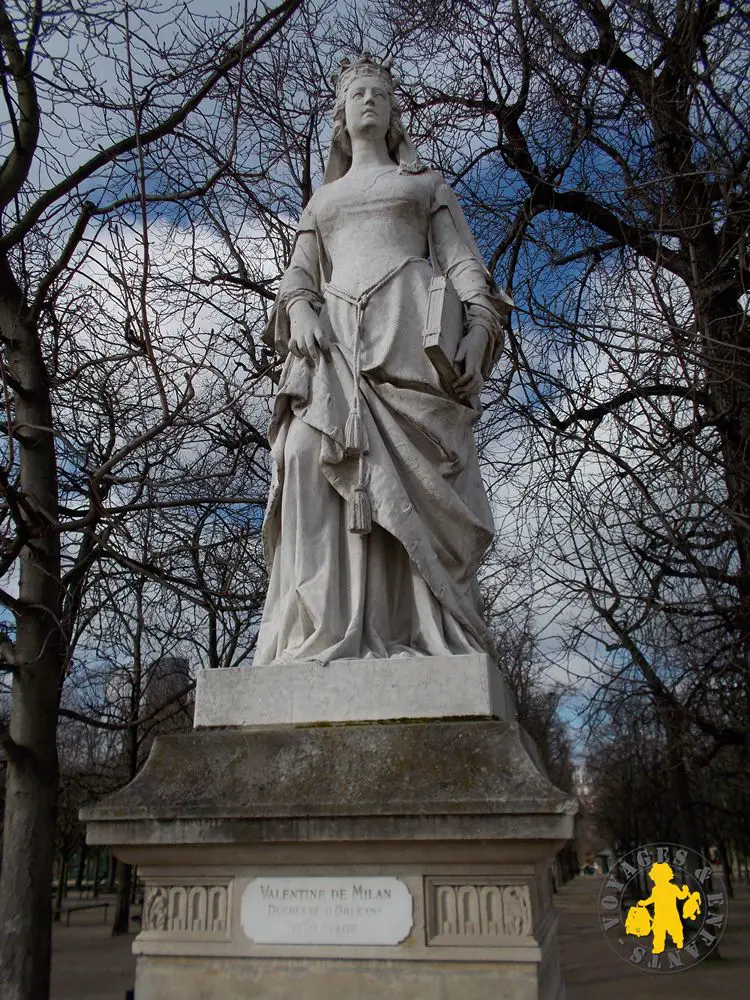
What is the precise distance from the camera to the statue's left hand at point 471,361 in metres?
4.17

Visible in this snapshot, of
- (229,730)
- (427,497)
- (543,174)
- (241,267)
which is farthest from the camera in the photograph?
(241,267)

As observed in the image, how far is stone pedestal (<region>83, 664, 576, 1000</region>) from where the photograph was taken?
295 centimetres

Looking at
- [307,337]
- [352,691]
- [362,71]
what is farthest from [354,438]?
[362,71]

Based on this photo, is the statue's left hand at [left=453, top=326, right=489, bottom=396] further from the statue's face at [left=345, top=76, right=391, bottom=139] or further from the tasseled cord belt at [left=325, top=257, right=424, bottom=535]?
the statue's face at [left=345, top=76, right=391, bottom=139]

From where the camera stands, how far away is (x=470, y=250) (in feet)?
15.3

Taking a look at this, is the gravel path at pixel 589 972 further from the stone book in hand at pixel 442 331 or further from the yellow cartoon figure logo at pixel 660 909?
the stone book in hand at pixel 442 331

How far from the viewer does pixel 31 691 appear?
8266 mm

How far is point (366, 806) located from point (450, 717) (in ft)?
1.67

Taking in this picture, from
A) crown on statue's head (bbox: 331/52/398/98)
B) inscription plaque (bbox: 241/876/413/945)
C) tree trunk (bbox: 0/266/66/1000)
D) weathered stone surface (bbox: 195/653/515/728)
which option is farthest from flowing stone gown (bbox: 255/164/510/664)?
tree trunk (bbox: 0/266/66/1000)

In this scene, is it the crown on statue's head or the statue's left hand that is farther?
the crown on statue's head

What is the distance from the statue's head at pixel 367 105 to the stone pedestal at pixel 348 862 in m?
3.03

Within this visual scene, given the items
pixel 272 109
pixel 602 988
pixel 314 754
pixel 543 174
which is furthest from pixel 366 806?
pixel 602 988

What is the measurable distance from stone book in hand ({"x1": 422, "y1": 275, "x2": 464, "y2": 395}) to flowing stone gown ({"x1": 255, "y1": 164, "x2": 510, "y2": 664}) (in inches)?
2.7

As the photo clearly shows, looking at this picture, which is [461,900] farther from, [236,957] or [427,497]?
[427,497]
